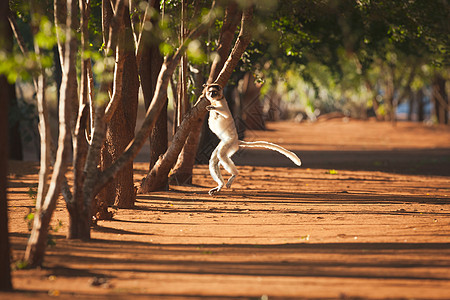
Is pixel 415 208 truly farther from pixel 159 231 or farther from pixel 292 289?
pixel 292 289

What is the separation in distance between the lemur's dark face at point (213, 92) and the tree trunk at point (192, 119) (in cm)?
39

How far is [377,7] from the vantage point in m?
14.1

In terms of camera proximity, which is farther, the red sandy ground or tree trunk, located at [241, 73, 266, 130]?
tree trunk, located at [241, 73, 266, 130]

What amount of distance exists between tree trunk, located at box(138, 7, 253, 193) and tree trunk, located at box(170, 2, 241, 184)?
13 centimetres

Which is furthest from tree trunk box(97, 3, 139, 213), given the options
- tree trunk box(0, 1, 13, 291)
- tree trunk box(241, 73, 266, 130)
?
tree trunk box(241, 73, 266, 130)

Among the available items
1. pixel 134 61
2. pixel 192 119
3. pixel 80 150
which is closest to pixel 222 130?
pixel 192 119

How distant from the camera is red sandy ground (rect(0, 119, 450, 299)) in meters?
5.32

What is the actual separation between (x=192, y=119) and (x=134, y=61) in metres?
1.43

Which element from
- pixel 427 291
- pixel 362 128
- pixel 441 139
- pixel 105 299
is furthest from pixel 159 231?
pixel 362 128

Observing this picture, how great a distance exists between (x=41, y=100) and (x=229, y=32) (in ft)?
19.6

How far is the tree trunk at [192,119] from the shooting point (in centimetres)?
1041

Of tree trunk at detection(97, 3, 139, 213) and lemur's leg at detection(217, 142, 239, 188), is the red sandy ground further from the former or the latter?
lemur's leg at detection(217, 142, 239, 188)

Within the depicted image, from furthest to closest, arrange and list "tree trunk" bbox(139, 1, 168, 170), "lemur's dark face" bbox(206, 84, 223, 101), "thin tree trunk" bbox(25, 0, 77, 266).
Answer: "tree trunk" bbox(139, 1, 168, 170), "lemur's dark face" bbox(206, 84, 223, 101), "thin tree trunk" bbox(25, 0, 77, 266)

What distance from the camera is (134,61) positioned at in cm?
1038
